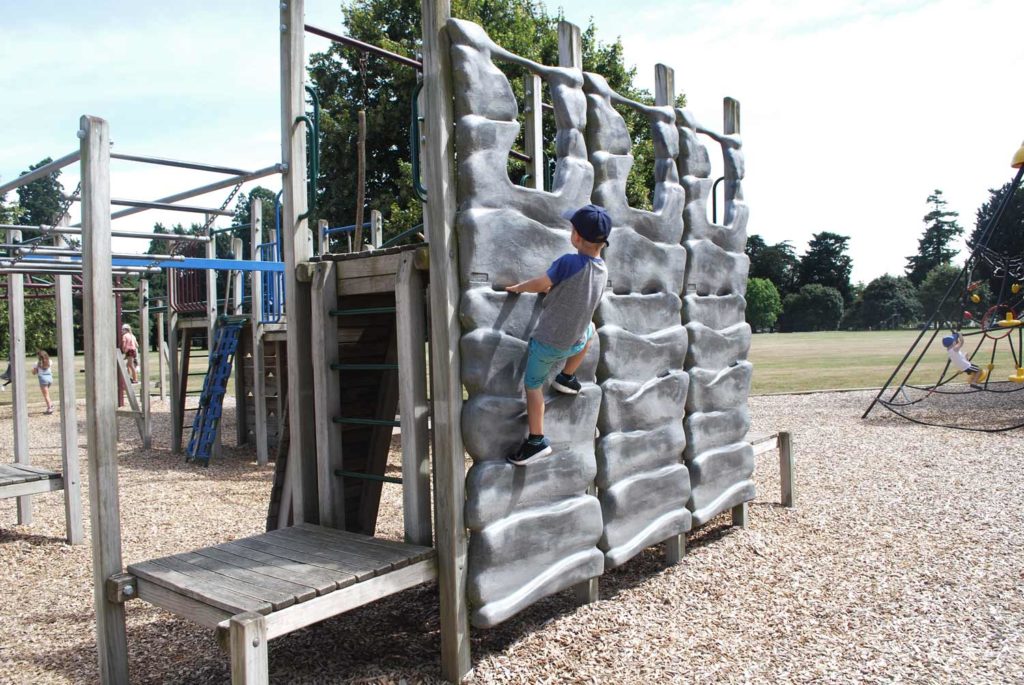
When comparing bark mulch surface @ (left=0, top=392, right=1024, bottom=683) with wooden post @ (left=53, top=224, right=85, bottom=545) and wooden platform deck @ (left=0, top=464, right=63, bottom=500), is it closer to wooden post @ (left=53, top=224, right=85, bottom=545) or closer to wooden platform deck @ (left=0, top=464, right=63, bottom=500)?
wooden post @ (left=53, top=224, right=85, bottom=545)

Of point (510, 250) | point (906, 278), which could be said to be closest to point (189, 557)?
point (510, 250)

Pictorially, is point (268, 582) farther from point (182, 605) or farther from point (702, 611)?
point (702, 611)

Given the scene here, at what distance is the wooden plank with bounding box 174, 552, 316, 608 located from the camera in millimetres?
3084

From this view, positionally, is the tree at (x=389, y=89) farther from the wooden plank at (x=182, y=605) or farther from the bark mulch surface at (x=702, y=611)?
the wooden plank at (x=182, y=605)

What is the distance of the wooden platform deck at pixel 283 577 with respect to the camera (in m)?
3.03

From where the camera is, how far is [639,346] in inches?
190

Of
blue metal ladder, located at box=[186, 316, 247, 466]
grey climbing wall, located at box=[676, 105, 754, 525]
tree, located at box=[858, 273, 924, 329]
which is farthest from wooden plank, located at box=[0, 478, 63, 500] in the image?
tree, located at box=[858, 273, 924, 329]

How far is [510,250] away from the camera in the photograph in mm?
3801

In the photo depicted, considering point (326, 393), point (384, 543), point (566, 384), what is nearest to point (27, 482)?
point (326, 393)

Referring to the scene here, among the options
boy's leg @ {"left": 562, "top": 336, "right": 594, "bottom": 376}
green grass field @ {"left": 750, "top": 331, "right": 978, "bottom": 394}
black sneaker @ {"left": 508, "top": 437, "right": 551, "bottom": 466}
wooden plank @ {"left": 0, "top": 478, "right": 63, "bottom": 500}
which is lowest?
green grass field @ {"left": 750, "top": 331, "right": 978, "bottom": 394}

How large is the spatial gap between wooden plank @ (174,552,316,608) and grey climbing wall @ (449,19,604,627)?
855 mm

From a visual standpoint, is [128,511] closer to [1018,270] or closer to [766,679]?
[766,679]

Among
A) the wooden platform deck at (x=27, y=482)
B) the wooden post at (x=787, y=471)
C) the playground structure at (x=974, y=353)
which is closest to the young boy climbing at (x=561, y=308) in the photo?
the wooden post at (x=787, y=471)

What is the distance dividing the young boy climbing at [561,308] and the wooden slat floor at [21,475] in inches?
177
